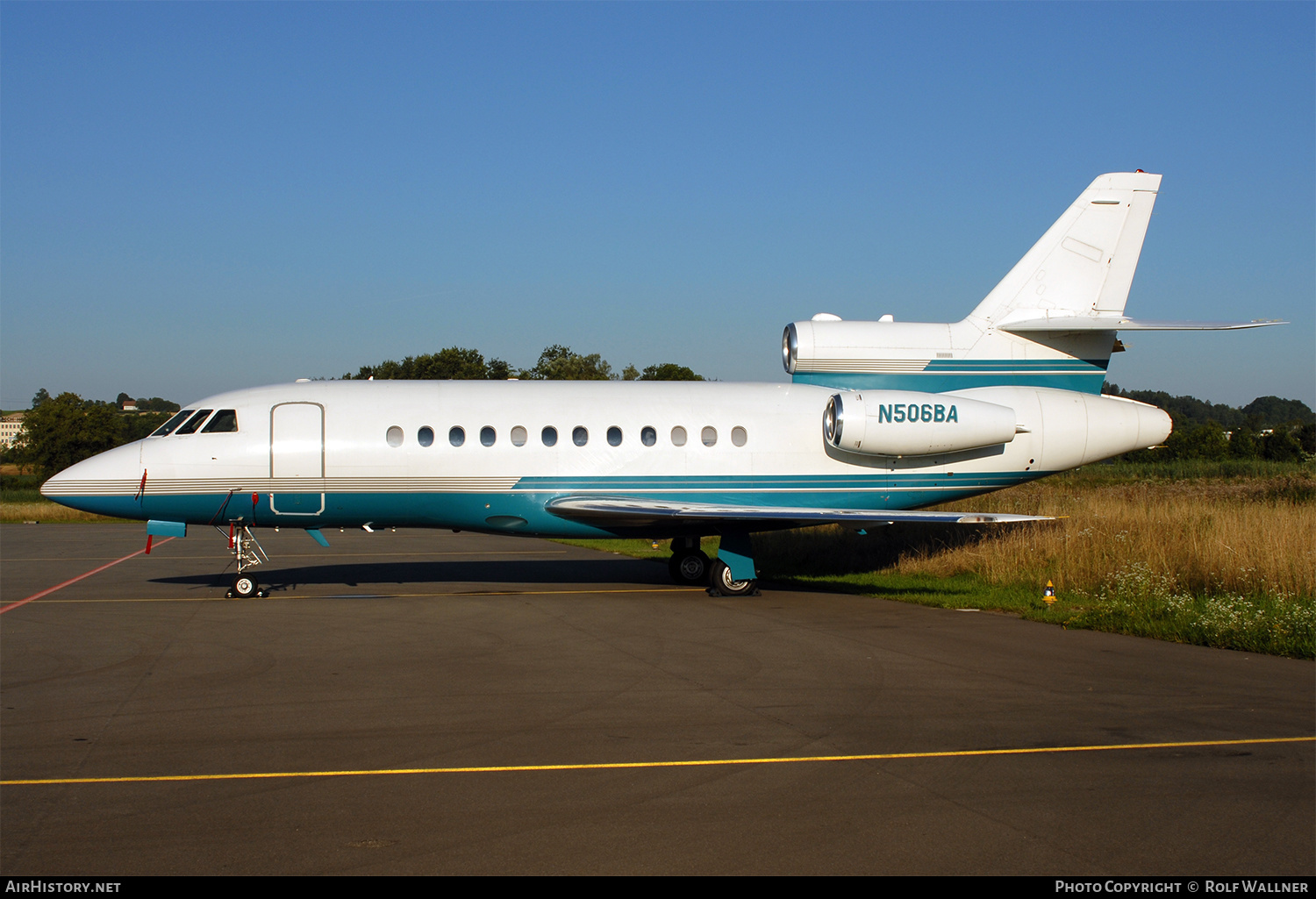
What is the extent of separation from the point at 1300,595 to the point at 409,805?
533 inches

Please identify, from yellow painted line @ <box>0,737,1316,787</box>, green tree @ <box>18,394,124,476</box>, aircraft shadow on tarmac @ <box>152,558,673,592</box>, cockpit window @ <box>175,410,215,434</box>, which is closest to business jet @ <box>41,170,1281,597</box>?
cockpit window @ <box>175,410,215,434</box>

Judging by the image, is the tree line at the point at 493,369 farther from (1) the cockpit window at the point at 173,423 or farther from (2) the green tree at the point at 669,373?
(1) the cockpit window at the point at 173,423

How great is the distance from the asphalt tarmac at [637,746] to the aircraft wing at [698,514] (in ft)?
5.38

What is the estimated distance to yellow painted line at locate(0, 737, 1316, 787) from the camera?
6.87m

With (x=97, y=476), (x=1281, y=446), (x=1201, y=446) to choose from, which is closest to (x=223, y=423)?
(x=97, y=476)

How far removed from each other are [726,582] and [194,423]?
9211mm

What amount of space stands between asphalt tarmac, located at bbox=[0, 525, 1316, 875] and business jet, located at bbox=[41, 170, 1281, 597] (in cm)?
238

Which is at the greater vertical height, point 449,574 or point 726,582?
point 726,582

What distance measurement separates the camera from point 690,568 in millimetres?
18844

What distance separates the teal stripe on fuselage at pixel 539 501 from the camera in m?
16.4

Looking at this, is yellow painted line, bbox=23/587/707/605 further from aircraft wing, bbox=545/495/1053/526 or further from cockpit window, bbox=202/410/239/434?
cockpit window, bbox=202/410/239/434

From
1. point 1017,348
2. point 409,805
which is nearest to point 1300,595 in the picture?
point 1017,348

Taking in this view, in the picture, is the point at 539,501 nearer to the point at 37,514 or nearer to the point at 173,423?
the point at 173,423

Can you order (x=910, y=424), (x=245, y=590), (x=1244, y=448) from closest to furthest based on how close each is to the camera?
(x=245, y=590), (x=910, y=424), (x=1244, y=448)
